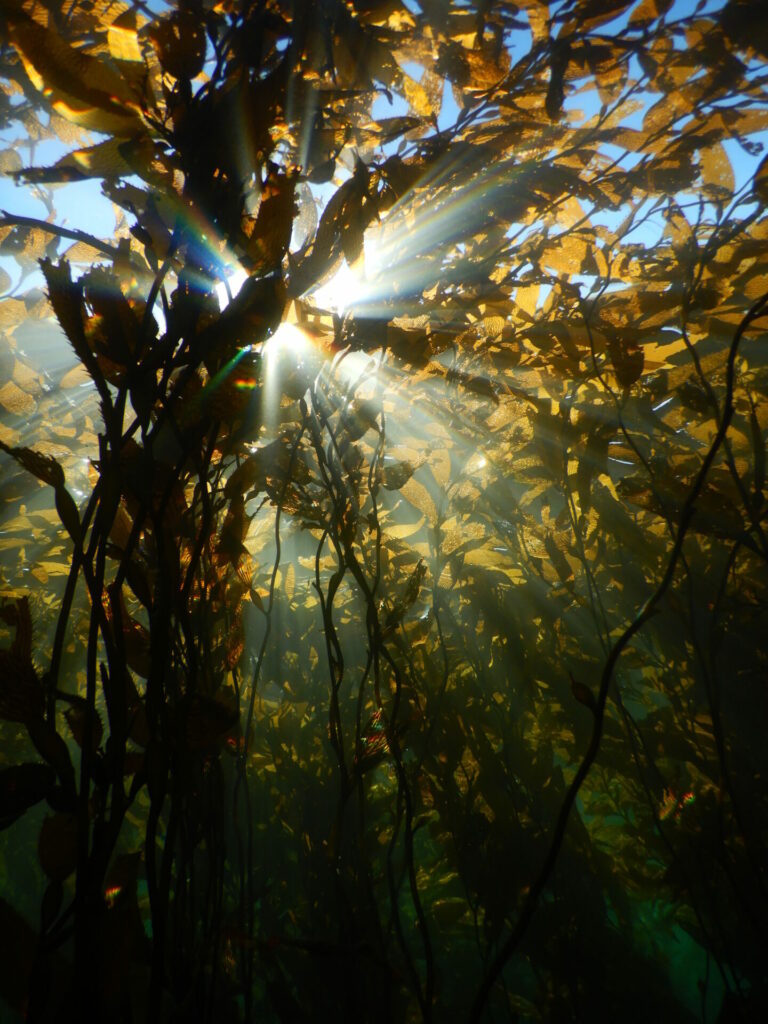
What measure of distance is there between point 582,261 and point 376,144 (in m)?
0.39

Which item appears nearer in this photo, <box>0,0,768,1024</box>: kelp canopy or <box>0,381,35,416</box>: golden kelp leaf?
<box>0,0,768,1024</box>: kelp canopy

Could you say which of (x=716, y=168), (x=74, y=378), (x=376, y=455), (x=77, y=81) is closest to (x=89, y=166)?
(x=77, y=81)

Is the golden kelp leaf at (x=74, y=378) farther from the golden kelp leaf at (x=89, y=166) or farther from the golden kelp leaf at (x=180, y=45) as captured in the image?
the golden kelp leaf at (x=180, y=45)

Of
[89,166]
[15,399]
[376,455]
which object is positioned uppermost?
[15,399]

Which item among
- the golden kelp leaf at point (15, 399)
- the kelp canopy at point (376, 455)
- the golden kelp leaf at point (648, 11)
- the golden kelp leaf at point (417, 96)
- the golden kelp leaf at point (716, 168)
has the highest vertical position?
the golden kelp leaf at point (648, 11)

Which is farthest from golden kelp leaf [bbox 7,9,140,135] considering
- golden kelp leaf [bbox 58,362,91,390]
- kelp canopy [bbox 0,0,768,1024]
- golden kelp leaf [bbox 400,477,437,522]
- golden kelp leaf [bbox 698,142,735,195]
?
golden kelp leaf [bbox 698,142,735,195]

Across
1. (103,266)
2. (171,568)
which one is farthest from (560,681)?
(103,266)

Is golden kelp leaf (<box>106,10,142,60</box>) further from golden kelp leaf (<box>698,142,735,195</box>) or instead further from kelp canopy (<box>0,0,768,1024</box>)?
golden kelp leaf (<box>698,142,735,195</box>)

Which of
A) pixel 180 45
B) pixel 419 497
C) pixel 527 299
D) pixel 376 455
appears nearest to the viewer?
pixel 180 45

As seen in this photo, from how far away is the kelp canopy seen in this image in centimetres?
42

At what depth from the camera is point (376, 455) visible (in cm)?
Answer: 72

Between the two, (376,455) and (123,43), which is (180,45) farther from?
(376,455)

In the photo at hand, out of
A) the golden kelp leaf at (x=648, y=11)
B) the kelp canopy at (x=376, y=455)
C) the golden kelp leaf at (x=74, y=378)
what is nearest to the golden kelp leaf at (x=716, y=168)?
the kelp canopy at (x=376, y=455)

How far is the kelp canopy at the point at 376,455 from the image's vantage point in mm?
418
